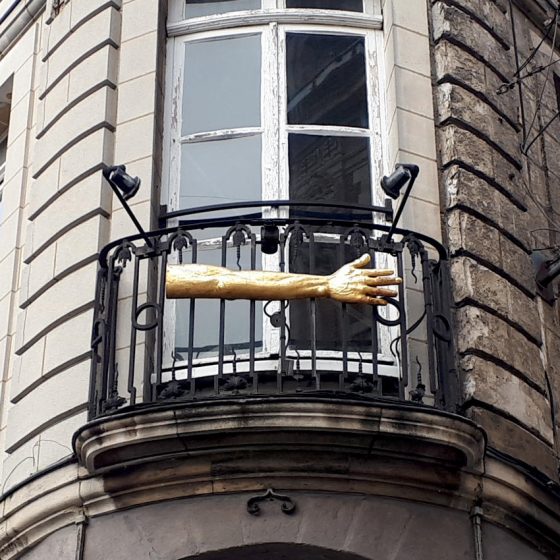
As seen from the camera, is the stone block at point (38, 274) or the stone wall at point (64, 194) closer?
the stone wall at point (64, 194)

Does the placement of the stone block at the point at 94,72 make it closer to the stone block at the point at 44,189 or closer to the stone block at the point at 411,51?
the stone block at the point at 44,189

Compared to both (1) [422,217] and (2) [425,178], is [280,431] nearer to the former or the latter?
(1) [422,217]

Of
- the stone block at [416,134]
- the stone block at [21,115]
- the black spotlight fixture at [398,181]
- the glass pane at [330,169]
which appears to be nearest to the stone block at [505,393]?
the black spotlight fixture at [398,181]

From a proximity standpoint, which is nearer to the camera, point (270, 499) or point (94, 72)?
point (270, 499)

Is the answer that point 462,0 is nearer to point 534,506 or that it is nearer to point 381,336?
point 381,336

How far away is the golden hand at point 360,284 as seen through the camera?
994 cm

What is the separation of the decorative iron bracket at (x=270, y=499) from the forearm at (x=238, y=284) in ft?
4.11

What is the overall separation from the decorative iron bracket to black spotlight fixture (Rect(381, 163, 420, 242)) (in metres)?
1.84

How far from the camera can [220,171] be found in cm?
1137

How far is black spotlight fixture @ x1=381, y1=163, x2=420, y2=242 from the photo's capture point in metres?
10.2

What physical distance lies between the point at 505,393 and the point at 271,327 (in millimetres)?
1546

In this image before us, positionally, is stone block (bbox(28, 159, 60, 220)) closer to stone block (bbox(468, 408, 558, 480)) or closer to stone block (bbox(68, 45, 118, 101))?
stone block (bbox(68, 45, 118, 101))

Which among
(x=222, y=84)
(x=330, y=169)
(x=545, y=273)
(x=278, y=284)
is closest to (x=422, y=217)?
(x=330, y=169)

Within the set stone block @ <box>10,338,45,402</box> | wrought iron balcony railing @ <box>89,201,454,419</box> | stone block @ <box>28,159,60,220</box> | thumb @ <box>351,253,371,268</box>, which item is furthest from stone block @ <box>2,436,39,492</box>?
thumb @ <box>351,253,371,268</box>
